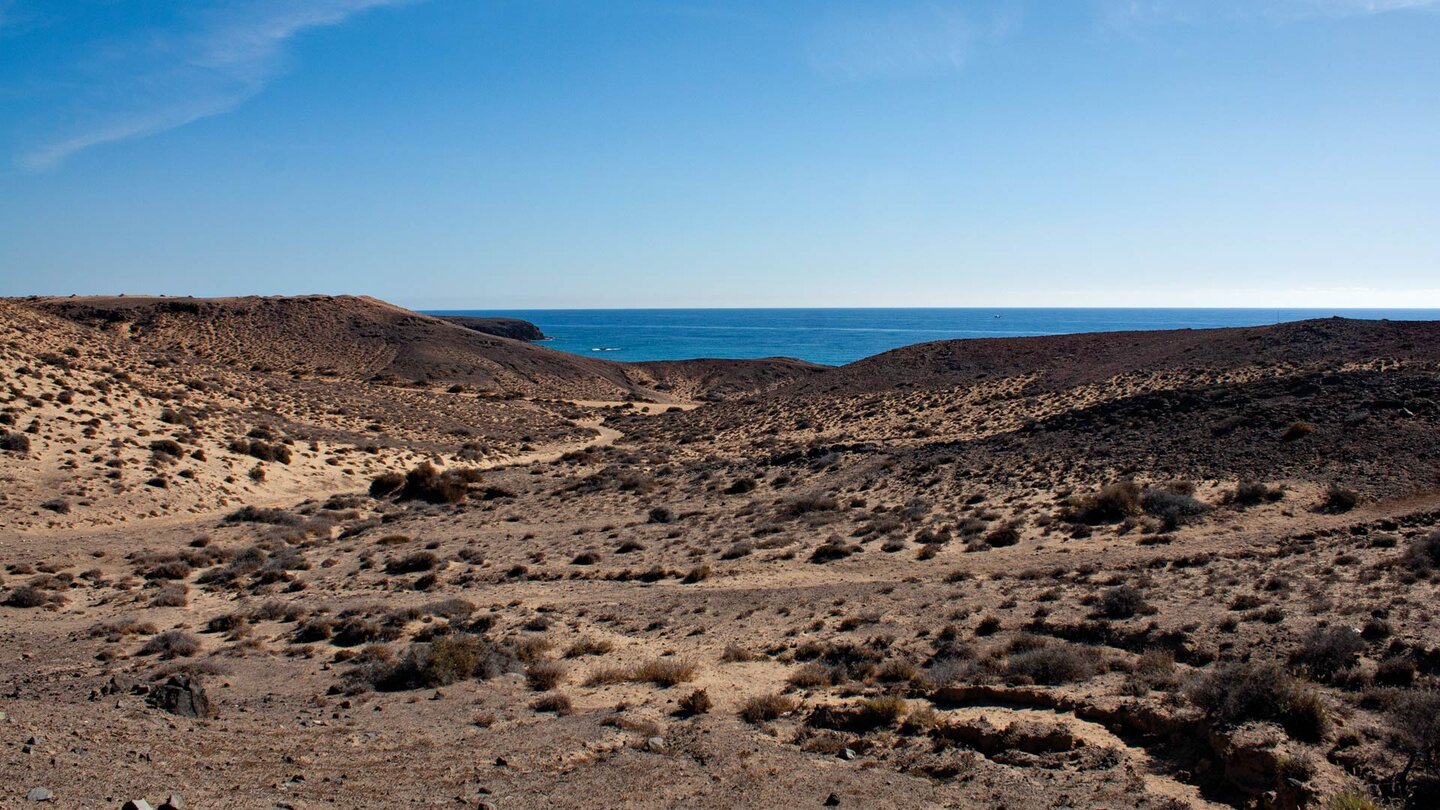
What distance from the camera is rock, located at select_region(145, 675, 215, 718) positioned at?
1090cm

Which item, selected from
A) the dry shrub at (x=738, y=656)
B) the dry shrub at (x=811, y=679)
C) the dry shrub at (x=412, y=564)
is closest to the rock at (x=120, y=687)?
the dry shrub at (x=738, y=656)

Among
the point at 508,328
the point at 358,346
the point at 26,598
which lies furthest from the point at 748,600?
the point at 508,328

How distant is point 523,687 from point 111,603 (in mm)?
10522

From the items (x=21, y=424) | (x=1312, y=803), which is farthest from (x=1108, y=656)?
(x=21, y=424)

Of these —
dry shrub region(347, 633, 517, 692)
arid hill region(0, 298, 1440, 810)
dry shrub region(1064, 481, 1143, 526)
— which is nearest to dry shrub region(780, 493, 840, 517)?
arid hill region(0, 298, 1440, 810)

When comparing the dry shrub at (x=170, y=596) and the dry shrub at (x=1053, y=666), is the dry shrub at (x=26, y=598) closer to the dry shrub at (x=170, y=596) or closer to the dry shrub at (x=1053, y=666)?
the dry shrub at (x=170, y=596)

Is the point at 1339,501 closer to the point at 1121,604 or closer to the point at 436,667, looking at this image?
the point at 1121,604

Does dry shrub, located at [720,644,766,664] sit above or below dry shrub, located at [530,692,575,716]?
below

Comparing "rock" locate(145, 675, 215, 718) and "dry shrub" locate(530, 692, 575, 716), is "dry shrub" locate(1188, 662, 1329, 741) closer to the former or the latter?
"dry shrub" locate(530, 692, 575, 716)

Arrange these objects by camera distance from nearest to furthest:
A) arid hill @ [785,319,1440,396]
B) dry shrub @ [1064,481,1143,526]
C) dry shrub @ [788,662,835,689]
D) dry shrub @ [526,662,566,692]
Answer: dry shrub @ [788,662,835,689] < dry shrub @ [526,662,566,692] < dry shrub @ [1064,481,1143,526] < arid hill @ [785,319,1440,396]

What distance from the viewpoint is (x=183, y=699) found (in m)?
11.1

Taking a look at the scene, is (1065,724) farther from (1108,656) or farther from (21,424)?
(21,424)

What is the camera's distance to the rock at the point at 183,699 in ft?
35.8

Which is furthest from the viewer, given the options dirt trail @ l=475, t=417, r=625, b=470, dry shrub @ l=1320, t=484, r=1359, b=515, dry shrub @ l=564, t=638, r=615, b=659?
dirt trail @ l=475, t=417, r=625, b=470
